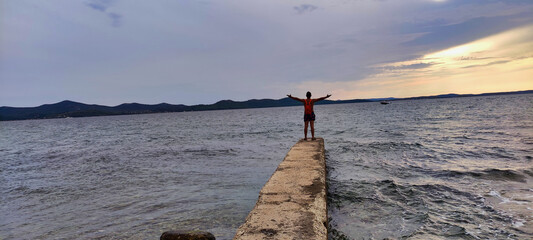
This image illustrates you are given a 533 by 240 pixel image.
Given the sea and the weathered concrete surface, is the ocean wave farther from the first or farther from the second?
the weathered concrete surface

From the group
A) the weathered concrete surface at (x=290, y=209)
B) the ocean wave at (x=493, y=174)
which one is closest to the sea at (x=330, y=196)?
the ocean wave at (x=493, y=174)

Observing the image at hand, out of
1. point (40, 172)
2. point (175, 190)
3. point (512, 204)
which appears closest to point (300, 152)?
point (175, 190)

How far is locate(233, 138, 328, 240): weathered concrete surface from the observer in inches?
142

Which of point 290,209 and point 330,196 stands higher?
point 290,209

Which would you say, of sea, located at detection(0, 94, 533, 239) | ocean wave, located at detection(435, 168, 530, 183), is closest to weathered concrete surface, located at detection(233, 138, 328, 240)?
sea, located at detection(0, 94, 533, 239)

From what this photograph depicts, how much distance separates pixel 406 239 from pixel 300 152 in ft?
18.5

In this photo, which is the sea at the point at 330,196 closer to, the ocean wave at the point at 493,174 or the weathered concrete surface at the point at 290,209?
the ocean wave at the point at 493,174

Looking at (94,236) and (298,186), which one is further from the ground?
(298,186)

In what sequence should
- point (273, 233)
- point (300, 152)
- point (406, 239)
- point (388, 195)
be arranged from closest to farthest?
point (273, 233)
point (406, 239)
point (388, 195)
point (300, 152)

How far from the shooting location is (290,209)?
4445 millimetres

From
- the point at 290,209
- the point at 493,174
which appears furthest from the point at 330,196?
the point at 493,174

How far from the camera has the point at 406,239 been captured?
4.63 metres

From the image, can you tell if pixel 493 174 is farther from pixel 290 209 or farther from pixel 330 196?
pixel 290 209

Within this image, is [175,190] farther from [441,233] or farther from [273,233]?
[441,233]
